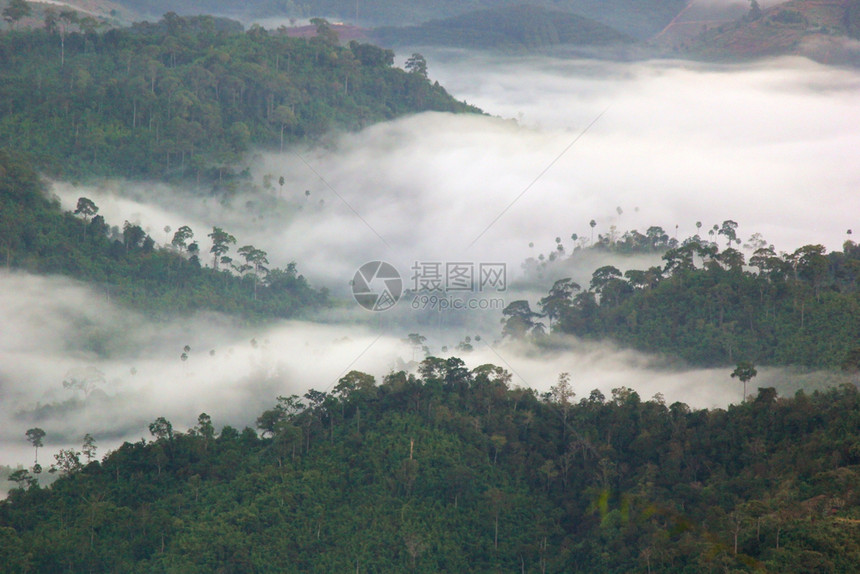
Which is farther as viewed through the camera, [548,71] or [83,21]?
[548,71]

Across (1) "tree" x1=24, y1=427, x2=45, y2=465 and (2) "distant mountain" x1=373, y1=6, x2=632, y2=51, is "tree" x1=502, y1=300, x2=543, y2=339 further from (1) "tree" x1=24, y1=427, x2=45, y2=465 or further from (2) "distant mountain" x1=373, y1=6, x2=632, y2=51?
(2) "distant mountain" x1=373, y1=6, x2=632, y2=51

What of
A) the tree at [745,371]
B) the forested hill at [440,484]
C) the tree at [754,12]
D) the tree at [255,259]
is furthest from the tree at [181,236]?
the tree at [754,12]

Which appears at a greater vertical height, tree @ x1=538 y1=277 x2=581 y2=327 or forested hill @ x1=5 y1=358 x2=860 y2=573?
tree @ x1=538 y1=277 x2=581 y2=327

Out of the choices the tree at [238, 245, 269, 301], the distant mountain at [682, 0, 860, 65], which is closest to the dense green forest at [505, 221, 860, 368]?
the tree at [238, 245, 269, 301]

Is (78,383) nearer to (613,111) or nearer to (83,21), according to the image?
(83,21)

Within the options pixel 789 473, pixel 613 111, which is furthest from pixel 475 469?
Answer: pixel 613 111

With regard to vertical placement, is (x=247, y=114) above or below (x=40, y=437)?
above
